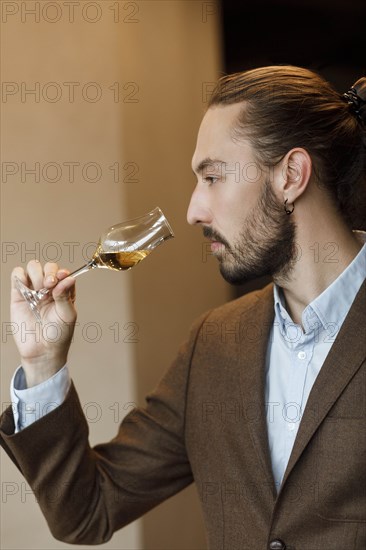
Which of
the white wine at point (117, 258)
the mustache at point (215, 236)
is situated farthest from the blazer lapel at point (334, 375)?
the white wine at point (117, 258)

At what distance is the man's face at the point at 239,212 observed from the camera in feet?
5.71

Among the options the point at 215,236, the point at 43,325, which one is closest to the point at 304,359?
the point at 215,236

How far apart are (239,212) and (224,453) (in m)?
0.52

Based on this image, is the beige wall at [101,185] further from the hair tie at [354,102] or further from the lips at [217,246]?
the hair tie at [354,102]

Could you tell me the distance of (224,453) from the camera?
1731mm

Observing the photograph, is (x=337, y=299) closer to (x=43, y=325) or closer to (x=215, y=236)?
(x=215, y=236)

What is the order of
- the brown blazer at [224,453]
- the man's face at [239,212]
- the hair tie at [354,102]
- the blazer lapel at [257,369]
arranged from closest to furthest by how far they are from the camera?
the brown blazer at [224,453], the blazer lapel at [257,369], the man's face at [239,212], the hair tie at [354,102]

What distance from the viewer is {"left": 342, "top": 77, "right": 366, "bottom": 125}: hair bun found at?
1.83m

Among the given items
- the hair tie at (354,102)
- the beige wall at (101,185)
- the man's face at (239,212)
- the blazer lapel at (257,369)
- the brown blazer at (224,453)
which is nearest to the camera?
the brown blazer at (224,453)

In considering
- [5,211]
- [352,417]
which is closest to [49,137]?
[5,211]

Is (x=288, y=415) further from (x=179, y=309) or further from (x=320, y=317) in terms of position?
(x=179, y=309)

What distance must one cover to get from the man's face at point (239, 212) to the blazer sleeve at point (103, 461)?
0.79ft

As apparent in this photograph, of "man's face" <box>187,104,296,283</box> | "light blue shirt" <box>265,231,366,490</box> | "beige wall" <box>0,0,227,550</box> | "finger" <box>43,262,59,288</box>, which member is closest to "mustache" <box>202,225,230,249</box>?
"man's face" <box>187,104,296,283</box>

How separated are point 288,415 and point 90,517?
49 centimetres
